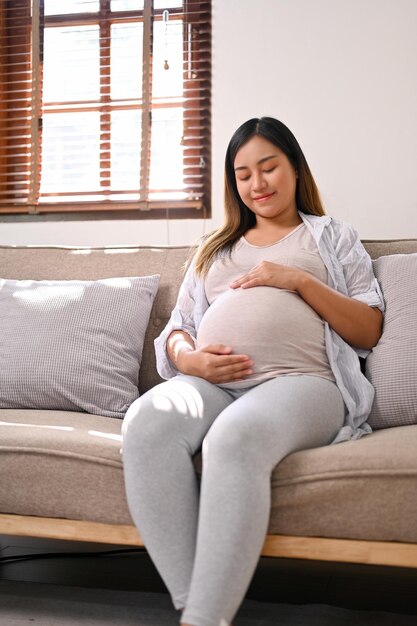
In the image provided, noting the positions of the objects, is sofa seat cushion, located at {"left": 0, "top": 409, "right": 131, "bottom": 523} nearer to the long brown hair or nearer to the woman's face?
the long brown hair

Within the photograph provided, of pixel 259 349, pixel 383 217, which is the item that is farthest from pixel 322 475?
pixel 383 217

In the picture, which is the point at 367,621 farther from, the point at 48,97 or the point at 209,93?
the point at 48,97

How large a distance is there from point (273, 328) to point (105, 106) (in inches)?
62.7

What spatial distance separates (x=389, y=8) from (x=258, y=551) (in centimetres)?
199

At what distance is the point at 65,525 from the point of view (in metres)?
1.61

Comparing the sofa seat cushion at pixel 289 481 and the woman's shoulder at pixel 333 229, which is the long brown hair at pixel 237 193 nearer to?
the woman's shoulder at pixel 333 229

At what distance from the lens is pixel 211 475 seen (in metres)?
1.37

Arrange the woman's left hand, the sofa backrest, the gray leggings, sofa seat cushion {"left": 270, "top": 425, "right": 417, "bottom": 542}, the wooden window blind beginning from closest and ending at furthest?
the gray leggings < sofa seat cushion {"left": 270, "top": 425, "right": 417, "bottom": 542} < the woman's left hand < the sofa backrest < the wooden window blind

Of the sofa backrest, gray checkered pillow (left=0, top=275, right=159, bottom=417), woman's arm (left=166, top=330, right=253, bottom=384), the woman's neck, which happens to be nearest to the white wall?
the sofa backrest

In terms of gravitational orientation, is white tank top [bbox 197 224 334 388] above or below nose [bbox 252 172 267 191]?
below

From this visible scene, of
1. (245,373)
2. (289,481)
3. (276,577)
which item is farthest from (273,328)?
(276,577)

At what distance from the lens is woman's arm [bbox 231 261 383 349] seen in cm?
178

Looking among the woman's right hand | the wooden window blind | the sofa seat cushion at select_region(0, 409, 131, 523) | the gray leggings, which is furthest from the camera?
the wooden window blind

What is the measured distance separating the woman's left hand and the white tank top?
0.01m
